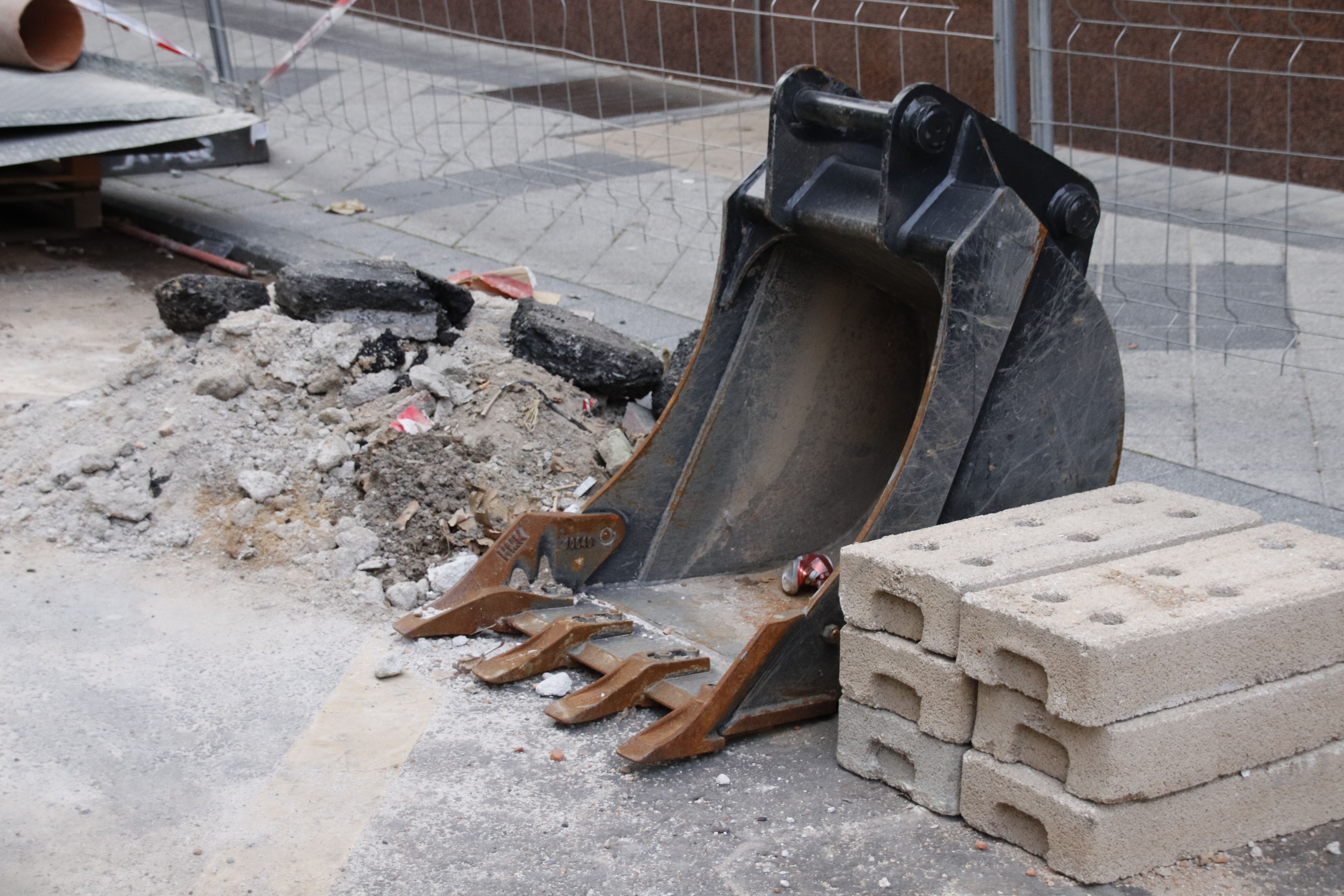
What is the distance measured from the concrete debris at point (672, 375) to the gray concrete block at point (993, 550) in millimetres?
1823

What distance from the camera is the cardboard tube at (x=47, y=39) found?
26.8 ft

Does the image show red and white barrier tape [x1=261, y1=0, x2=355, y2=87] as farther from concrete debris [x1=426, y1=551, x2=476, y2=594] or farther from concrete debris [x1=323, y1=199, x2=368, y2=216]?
concrete debris [x1=426, y1=551, x2=476, y2=594]

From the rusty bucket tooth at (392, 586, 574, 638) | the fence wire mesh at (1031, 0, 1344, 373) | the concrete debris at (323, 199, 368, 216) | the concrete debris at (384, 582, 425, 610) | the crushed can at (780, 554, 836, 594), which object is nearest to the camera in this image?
the rusty bucket tooth at (392, 586, 574, 638)

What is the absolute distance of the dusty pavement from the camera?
9.82 ft

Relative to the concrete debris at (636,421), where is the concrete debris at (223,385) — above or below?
above

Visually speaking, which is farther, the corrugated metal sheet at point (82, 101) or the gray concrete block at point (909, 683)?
the corrugated metal sheet at point (82, 101)

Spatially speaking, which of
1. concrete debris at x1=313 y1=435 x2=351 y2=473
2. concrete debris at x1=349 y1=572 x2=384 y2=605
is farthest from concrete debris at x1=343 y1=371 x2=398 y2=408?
concrete debris at x1=349 y1=572 x2=384 y2=605

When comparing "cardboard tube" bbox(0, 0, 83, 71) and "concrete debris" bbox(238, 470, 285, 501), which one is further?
"cardboard tube" bbox(0, 0, 83, 71)

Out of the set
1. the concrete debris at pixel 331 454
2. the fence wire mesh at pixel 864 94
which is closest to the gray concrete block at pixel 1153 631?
the fence wire mesh at pixel 864 94

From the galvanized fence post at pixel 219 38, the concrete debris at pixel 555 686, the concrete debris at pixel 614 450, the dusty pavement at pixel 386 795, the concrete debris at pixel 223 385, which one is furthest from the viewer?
the galvanized fence post at pixel 219 38

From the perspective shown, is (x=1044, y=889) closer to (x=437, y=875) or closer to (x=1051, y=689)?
(x=1051, y=689)

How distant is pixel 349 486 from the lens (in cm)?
473

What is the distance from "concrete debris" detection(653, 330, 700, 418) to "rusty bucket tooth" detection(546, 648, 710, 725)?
62.5 inches

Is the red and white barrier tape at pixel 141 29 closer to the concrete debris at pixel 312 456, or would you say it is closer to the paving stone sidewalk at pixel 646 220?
the paving stone sidewalk at pixel 646 220
